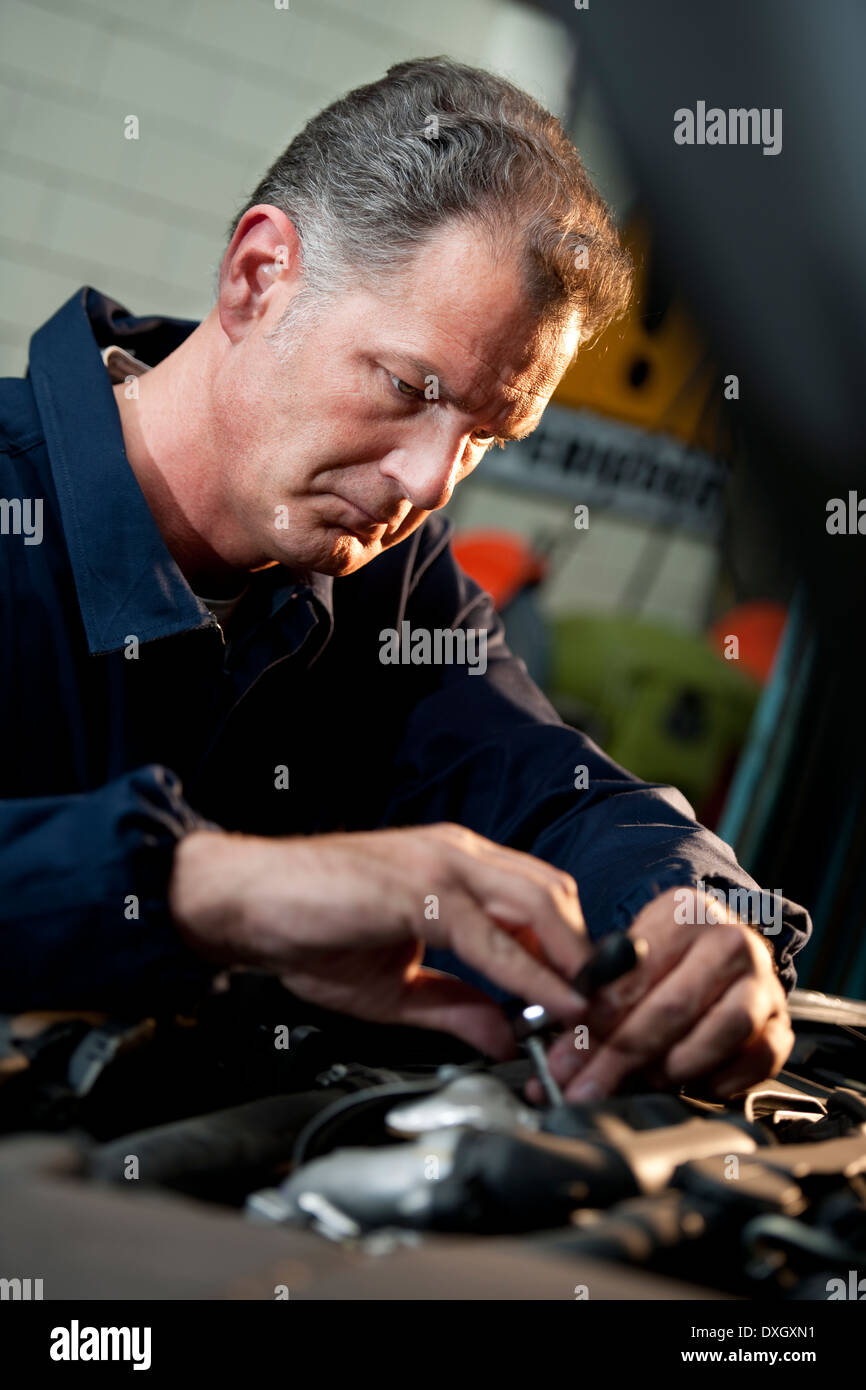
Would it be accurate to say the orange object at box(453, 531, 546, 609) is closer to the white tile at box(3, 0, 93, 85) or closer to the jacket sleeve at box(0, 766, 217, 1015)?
the white tile at box(3, 0, 93, 85)

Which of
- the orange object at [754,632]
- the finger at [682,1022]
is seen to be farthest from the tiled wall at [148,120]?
the finger at [682,1022]

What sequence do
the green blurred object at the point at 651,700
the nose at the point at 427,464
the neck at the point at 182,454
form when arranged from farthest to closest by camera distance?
the green blurred object at the point at 651,700 < the neck at the point at 182,454 < the nose at the point at 427,464

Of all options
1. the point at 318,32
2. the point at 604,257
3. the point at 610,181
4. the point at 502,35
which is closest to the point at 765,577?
the point at 610,181

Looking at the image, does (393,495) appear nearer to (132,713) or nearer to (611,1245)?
(132,713)

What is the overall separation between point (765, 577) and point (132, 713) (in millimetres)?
3832

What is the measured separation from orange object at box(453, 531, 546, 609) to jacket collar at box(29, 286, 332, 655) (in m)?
2.31

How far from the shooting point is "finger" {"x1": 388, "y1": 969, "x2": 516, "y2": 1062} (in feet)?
2.33

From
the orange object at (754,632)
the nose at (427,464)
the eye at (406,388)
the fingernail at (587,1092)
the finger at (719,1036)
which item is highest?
the eye at (406,388)

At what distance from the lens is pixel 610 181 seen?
381cm

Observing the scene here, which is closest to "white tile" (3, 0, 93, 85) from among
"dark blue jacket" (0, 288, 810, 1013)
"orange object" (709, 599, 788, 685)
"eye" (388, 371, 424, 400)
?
"dark blue jacket" (0, 288, 810, 1013)

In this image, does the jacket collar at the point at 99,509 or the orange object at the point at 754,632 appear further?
the orange object at the point at 754,632

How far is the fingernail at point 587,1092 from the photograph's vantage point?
0.69 metres

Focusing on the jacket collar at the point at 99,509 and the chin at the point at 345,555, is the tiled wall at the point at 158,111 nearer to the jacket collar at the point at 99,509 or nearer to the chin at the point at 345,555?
the jacket collar at the point at 99,509

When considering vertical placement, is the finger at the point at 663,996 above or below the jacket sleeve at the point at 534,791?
below
